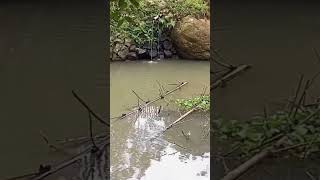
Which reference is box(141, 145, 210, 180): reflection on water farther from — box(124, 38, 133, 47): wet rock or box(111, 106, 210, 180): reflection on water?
box(124, 38, 133, 47): wet rock

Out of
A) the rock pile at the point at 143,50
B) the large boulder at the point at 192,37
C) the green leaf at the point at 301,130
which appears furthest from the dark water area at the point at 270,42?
the rock pile at the point at 143,50

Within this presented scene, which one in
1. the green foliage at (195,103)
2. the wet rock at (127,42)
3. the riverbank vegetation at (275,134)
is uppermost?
the riverbank vegetation at (275,134)

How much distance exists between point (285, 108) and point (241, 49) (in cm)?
24

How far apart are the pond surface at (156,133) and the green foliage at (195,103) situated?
88 millimetres

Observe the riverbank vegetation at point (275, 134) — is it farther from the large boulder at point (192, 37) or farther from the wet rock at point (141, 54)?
the wet rock at point (141, 54)

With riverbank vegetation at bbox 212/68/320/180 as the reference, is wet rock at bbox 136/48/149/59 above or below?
below

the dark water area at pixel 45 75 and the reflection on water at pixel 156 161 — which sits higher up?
the dark water area at pixel 45 75

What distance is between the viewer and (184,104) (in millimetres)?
5699

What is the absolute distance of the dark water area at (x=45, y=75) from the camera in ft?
5.37

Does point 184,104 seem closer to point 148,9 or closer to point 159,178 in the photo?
point 159,178

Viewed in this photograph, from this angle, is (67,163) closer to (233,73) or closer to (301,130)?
(233,73)

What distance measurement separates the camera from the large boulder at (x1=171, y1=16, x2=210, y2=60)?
8.05 m

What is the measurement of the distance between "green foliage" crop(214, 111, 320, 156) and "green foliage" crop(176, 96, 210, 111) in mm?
3810

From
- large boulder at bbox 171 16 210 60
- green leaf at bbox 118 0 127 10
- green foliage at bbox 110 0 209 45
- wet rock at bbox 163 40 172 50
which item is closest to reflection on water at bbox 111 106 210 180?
green leaf at bbox 118 0 127 10
